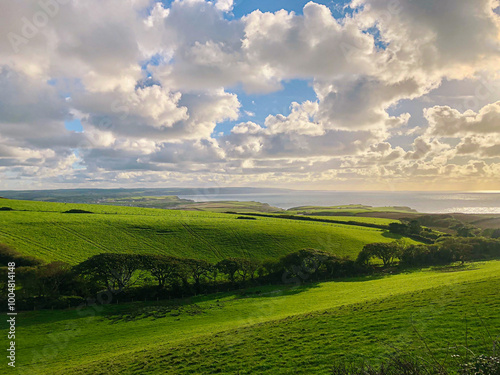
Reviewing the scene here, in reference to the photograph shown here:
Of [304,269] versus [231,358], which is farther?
[304,269]

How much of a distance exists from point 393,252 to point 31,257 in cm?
9216

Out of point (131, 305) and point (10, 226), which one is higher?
point (10, 226)

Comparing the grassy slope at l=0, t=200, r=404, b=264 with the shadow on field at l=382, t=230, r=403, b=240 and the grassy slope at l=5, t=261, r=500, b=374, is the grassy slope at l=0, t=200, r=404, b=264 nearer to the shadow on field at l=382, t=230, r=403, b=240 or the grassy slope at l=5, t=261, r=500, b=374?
the shadow on field at l=382, t=230, r=403, b=240

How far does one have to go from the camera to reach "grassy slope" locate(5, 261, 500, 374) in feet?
61.4

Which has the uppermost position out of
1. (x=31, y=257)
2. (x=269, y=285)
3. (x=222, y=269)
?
(x=31, y=257)

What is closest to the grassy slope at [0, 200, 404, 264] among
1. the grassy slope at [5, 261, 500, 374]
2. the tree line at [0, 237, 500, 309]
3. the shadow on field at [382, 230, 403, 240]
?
the shadow on field at [382, 230, 403, 240]

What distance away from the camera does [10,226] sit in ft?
243

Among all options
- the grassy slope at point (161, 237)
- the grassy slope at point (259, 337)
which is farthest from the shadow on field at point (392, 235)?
the grassy slope at point (259, 337)

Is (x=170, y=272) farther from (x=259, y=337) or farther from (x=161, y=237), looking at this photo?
(x=259, y=337)

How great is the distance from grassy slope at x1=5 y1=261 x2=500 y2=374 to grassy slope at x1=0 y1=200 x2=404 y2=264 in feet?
110

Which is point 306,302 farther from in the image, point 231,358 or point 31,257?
point 31,257

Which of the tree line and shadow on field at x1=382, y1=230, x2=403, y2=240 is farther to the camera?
shadow on field at x1=382, y1=230, x2=403, y2=240

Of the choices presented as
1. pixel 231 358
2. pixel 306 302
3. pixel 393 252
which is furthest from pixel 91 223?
pixel 393 252

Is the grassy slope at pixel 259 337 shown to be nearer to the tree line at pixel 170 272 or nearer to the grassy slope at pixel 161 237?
the tree line at pixel 170 272
